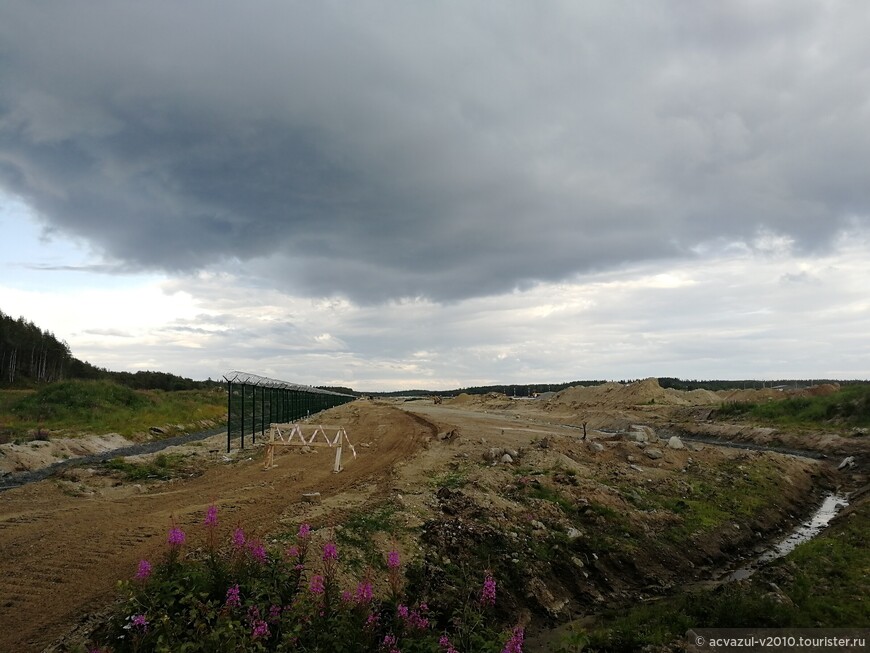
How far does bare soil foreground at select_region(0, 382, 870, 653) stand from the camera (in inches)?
328

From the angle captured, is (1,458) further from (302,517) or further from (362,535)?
(362,535)

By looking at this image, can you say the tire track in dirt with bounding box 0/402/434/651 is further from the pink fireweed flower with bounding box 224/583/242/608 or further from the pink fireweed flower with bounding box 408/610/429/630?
the pink fireweed flower with bounding box 408/610/429/630

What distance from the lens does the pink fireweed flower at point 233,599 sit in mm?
5802

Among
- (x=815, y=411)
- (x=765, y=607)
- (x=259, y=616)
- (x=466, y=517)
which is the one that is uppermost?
(x=815, y=411)

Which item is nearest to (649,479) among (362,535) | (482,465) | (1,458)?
(482,465)

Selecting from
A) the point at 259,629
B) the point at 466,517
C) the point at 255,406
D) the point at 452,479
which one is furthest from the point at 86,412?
the point at 259,629

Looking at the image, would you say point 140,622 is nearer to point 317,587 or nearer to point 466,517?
point 317,587

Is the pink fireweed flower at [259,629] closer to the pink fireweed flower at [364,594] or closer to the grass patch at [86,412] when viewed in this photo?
the pink fireweed flower at [364,594]

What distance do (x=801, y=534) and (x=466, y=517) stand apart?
→ 10.4 meters

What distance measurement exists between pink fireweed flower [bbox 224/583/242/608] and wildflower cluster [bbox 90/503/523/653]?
Answer: 0.01m

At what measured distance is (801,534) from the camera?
14828 millimetres

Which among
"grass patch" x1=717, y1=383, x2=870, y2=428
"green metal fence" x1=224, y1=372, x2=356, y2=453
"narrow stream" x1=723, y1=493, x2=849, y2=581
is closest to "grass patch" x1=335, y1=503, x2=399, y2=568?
"narrow stream" x1=723, y1=493, x2=849, y2=581

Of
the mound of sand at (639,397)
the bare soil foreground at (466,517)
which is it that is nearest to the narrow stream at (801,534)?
the bare soil foreground at (466,517)

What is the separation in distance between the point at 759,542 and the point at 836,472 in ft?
49.1
